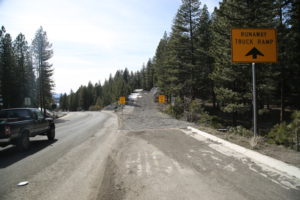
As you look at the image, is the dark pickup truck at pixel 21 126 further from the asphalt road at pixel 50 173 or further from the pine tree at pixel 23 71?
the pine tree at pixel 23 71

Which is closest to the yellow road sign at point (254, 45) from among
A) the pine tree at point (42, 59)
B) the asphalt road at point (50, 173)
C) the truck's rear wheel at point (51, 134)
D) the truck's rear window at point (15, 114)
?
the asphalt road at point (50, 173)

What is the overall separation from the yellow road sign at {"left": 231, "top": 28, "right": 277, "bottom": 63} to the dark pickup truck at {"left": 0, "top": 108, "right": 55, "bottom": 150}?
9.66 m

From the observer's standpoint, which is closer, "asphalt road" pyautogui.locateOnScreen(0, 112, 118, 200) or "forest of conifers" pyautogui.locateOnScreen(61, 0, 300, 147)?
"asphalt road" pyautogui.locateOnScreen(0, 112, 118, 200)

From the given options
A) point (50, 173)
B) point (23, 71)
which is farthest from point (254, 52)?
point (23, 71)

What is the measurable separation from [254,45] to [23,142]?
10.7 meters

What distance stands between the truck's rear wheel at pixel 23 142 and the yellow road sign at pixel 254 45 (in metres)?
9.79

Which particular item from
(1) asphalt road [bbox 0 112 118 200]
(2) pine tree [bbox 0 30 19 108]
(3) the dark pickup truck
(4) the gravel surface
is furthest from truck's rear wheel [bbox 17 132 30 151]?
(2) pine tree [bbox 0 30 19 108]

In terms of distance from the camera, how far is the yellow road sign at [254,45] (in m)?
8.30

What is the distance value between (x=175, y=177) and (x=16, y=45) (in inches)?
1906

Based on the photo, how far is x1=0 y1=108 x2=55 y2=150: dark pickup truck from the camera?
8516 millimetres

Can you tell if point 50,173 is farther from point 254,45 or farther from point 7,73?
point 7,73

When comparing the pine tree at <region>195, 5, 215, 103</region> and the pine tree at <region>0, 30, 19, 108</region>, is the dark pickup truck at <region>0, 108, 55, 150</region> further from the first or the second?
the pine tree at <region>0, 30, 19, 108</region>

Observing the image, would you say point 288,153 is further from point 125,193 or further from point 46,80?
point 46,80

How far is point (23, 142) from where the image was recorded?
9336 mm
